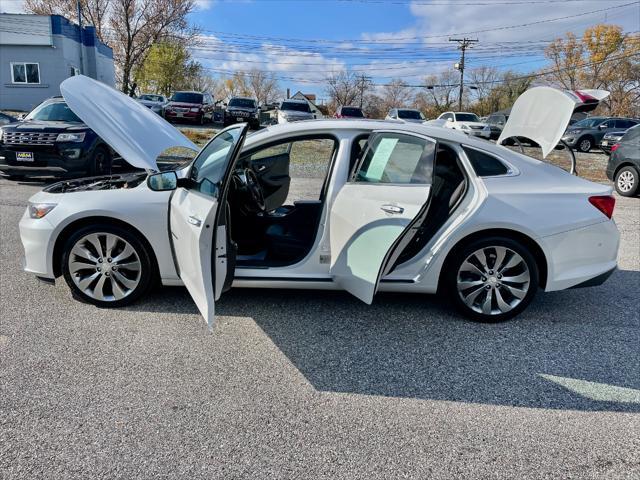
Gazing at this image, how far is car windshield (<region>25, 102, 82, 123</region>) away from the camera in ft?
33.4

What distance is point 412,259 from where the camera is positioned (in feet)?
12.6

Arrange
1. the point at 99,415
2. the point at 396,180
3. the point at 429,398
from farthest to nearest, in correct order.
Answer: the point at 396,180 < the point at 429,398 < the point at 99,415

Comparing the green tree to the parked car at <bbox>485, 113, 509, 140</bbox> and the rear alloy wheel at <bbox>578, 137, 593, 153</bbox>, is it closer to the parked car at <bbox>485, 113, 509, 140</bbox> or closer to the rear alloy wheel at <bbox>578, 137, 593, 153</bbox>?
the parked car at <bbox>485, 113, 509, 140</bbox>

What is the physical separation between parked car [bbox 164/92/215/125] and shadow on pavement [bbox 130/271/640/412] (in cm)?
2299

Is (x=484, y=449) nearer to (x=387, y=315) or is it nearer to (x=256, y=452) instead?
(x=256, y=452)

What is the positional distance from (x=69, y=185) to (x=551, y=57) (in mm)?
Result: 66898

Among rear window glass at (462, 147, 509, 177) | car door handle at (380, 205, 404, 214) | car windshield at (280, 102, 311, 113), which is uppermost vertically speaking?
car windshield at (280, 102, 311, 113)

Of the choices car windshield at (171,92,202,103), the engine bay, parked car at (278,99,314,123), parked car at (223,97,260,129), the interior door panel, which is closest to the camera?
the engine bay

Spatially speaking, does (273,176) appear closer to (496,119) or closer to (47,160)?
(47,160)

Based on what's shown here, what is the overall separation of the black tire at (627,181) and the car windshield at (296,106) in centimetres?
1533

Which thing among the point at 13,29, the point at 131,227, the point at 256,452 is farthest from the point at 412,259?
the point at 13,29

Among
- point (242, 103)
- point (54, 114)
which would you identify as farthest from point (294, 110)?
point (54, 114)

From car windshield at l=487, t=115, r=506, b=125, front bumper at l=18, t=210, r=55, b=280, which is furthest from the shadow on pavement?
car windshield at l=487, t=115, r=506, b=125

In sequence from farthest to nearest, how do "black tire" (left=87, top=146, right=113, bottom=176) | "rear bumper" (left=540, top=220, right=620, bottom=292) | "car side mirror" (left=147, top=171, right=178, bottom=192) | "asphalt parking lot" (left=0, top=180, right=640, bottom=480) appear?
"black tire" (left=87, top=146, right=113, bottom=176)
"rear bumper" (left=540, top=220, right=620, bottom=292)
"car side mirror" (left=147, top=171, right=178, bottom=192)
"asphalt parking lot" (left=0, top=180, right=640, bottom=480)
